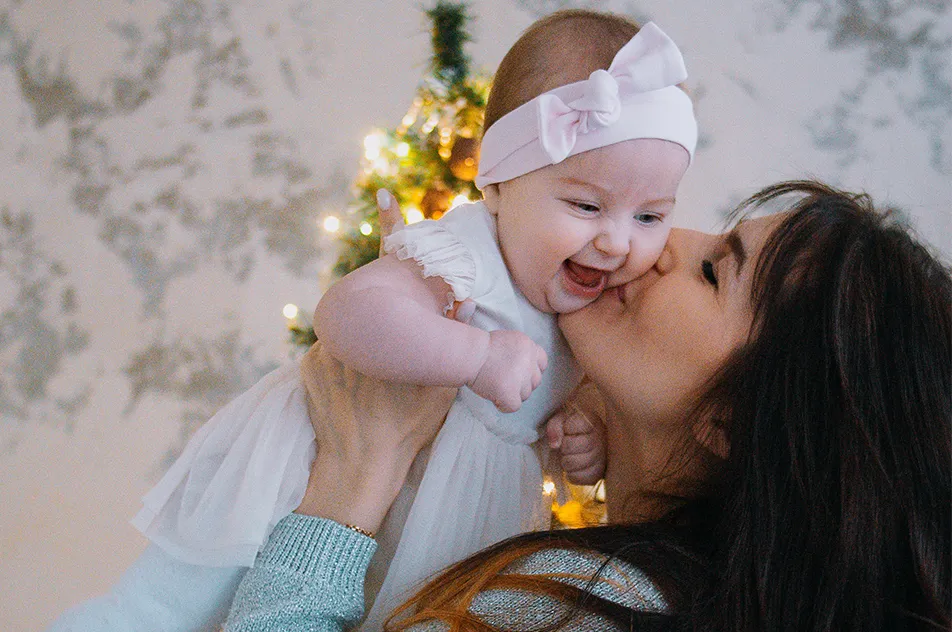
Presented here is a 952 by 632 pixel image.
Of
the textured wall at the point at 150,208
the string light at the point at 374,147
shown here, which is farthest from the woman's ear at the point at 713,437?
the textured wall at the point at 150,208

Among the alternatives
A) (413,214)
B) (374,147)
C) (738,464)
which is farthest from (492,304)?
(374,147)

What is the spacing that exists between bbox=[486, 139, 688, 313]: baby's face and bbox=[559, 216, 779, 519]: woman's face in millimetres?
34

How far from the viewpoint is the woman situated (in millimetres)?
891

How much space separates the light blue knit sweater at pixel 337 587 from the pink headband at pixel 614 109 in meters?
0.52

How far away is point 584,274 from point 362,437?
0.38 metres

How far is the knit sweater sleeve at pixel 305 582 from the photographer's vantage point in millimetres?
1024

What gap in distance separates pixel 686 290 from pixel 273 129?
7.53 feet

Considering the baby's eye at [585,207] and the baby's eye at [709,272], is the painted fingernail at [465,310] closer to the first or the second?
the baby's eye at [585,207]

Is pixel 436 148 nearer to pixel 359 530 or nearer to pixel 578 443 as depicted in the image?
pixel 578 443

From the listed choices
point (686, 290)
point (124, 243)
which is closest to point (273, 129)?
point (124, 243)

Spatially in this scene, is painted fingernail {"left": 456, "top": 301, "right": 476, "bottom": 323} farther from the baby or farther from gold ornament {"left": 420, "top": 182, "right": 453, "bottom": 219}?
gold ornament {"left": 420, "top": 182, "right": 453, "bottom": 219}

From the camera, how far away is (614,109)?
110 cm

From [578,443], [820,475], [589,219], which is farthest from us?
[578,443]

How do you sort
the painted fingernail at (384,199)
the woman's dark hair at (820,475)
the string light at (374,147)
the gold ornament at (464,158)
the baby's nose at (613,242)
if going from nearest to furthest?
the woman's dark hair at (820,475)
the baby's nose at (613,242)
the painted fingernail at (384,199)
the gold ornament at (464,158)
the string light at (374,147)
